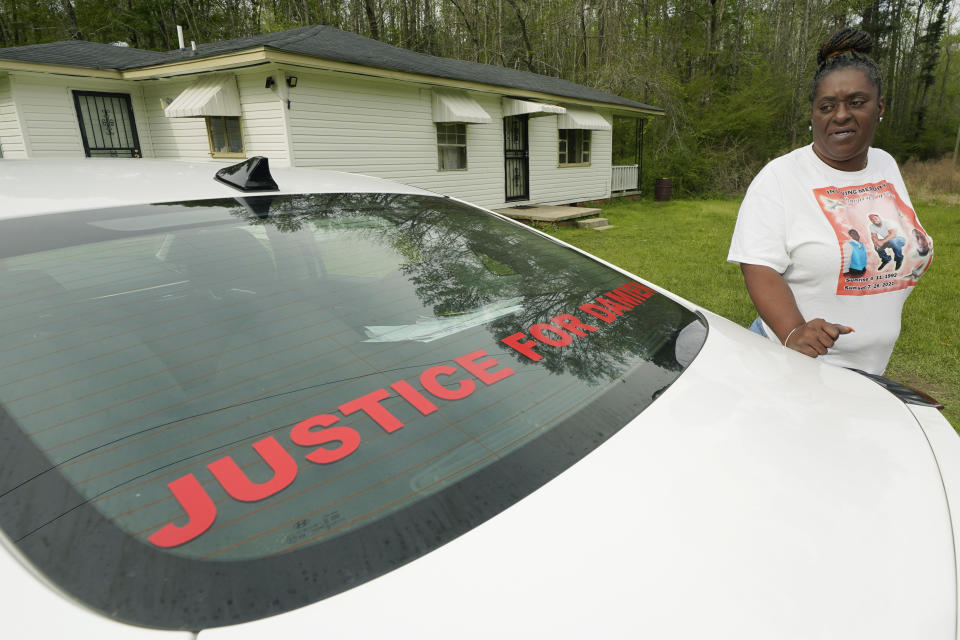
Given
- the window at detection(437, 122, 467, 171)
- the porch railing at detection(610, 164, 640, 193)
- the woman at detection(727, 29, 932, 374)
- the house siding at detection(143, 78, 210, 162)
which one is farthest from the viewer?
the porch railing at detection(610, 164, 640, 193)

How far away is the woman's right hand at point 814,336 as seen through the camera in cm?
152

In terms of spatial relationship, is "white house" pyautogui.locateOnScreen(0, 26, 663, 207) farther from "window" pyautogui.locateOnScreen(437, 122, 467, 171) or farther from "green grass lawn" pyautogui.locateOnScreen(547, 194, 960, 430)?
"green grass lawn" pyautogui.locateOnScreen(547, 194, 960, 430)

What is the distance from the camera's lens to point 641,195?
65.7 ft

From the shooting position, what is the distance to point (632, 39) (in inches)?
949

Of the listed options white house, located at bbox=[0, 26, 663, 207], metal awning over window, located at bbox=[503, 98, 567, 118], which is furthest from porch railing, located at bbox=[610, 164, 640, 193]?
metal awning over window, located at bbox=[503, 98, 567, 118]

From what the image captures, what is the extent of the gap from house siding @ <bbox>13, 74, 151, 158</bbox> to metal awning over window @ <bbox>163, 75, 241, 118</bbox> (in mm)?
2683

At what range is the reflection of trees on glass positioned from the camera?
143 centimetres

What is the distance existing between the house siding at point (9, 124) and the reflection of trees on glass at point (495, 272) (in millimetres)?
12369

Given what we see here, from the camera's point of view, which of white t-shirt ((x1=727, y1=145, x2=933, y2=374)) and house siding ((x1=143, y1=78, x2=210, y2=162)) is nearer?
white t-shirt ((x1=727, y1=145, x2=933, y2=374))

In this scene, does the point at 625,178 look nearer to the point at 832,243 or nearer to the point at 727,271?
the point at 727,271

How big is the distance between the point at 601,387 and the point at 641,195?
2013 centimetres

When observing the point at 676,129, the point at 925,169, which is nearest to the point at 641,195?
the point at 676,129

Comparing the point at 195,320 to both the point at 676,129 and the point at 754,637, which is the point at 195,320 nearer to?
the point at 754,637

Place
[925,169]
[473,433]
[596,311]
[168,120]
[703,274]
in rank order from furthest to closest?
[925,169] → [168,120] → [703,274] → [596,311] → [473,433]
